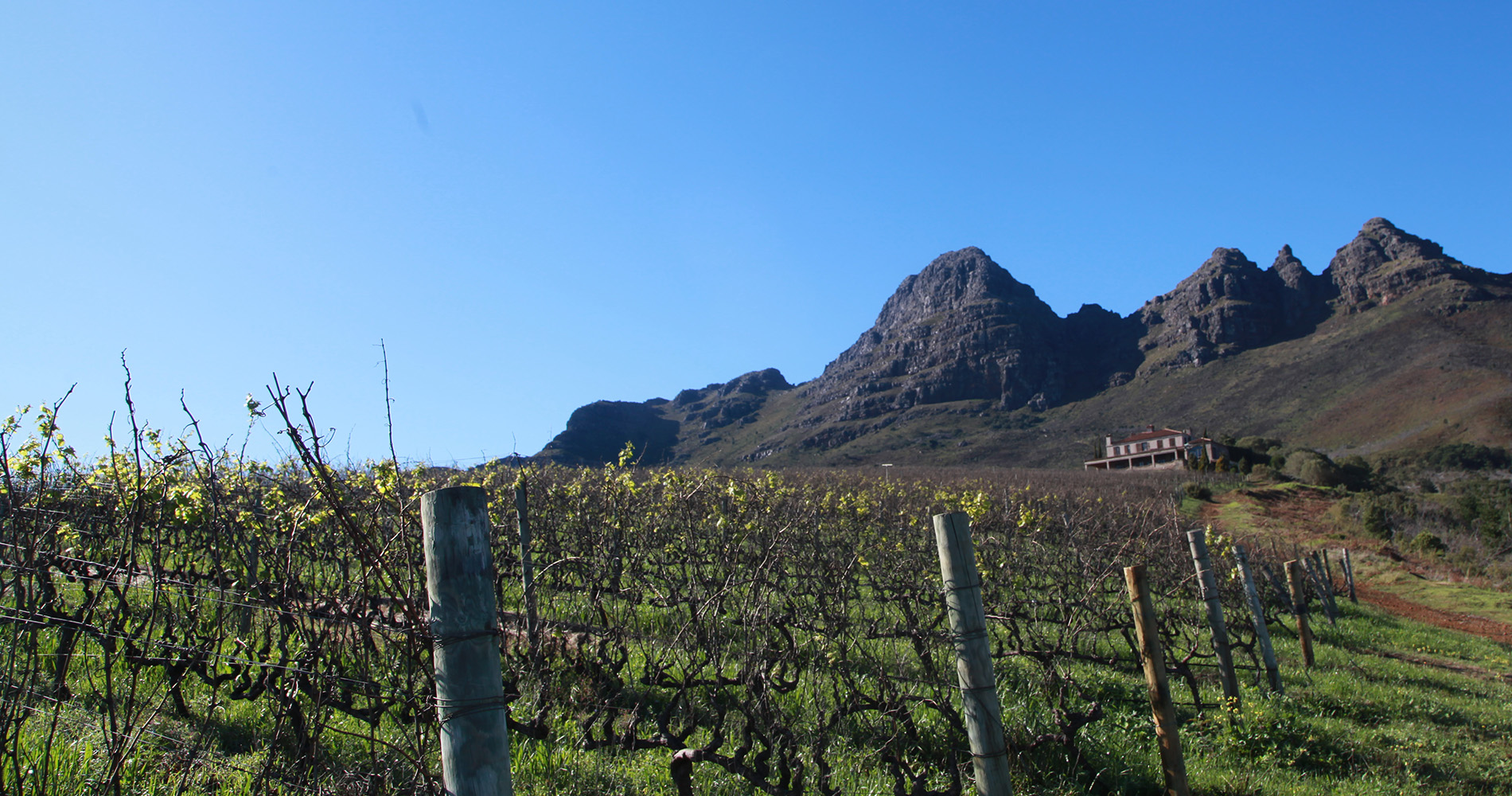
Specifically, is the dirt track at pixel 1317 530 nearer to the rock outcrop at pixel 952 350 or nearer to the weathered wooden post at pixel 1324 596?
the weathered wooden post at pixel 1324 596

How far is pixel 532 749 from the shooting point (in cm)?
409

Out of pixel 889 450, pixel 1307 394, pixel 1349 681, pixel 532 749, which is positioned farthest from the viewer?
pixel 889 450

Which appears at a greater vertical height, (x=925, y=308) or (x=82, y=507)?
(x=925, y=308)

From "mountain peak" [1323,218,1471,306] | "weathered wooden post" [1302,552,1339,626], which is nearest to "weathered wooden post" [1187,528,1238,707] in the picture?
"weathered wooden post" [1302,552,1339,626]

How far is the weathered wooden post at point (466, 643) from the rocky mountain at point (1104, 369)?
53596 mm

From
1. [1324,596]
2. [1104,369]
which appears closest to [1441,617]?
[1324,596]

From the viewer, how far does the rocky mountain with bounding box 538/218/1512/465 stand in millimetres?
79250

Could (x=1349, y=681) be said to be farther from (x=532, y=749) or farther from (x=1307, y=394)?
(x=1307, y=394)

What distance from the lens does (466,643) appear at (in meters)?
1.96

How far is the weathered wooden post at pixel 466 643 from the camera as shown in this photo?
1937mm

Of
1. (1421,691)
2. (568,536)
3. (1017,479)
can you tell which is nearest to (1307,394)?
(1017,479)

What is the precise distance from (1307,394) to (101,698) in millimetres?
98960

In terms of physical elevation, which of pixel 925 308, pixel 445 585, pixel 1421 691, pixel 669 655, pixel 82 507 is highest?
pixel 925 308

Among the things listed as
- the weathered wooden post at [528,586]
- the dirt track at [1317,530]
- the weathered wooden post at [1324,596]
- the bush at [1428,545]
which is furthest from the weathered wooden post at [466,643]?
the bush at [1428,545]
